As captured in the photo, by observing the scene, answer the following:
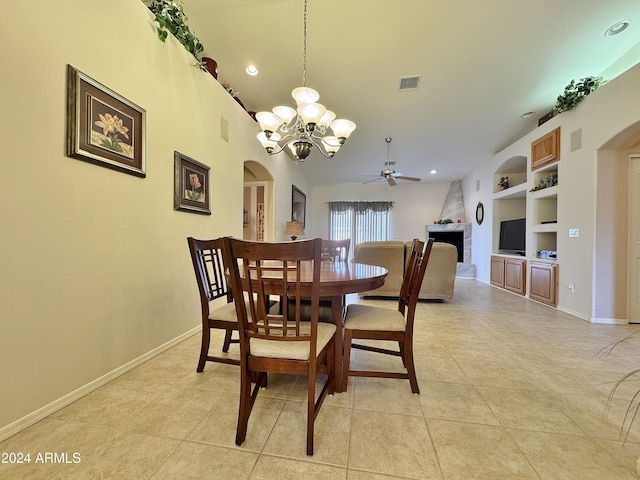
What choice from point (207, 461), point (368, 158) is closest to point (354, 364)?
point (207, 461)

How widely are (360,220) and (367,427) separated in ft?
23.9

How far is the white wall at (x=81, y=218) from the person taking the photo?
1216 millimetres

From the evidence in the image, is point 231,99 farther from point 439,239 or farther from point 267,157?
point 439,239

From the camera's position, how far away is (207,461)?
1.06 m

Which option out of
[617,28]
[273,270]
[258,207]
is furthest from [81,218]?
[617,28]

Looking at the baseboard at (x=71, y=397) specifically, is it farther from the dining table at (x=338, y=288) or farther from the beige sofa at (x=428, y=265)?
the beige sofa at (x=428, y=265)

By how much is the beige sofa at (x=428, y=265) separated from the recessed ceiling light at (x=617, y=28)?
2.66 metres

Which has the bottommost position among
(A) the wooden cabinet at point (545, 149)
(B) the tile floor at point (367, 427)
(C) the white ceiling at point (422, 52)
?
(B) the tile floor at point (367, 427)

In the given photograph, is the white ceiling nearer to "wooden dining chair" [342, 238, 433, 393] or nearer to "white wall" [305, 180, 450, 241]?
"wooden dining chair" [342, 238, 433, 393]

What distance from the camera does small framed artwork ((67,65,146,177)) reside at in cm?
145

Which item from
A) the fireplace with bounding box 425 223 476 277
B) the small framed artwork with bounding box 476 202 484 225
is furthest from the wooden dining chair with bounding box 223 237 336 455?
the fireplace with bounding box 425 223 476 277

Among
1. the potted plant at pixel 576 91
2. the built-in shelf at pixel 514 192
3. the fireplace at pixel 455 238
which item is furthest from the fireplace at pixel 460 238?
the potted plant at pixel 576 91

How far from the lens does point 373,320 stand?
5.19ft

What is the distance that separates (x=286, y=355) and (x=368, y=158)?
5.53m
